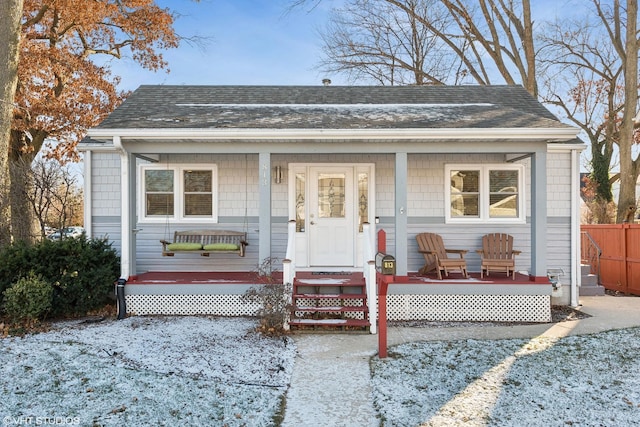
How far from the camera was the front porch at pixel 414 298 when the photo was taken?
682 cm

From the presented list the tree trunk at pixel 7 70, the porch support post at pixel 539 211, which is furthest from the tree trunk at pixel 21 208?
the porch support post at pixel 539 211

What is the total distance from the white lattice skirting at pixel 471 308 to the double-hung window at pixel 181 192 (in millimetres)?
3800

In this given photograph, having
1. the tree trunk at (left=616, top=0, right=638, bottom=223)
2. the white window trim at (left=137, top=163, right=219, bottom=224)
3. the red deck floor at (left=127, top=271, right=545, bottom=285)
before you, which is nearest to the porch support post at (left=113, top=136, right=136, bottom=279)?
the red deck floor at (left=127, top=271, right=545, bottom=285)

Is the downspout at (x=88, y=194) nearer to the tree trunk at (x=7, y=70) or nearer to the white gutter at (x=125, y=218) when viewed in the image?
the white gutter at (x=125, y=218)

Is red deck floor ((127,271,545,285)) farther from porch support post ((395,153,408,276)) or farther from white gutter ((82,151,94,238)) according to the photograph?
white gutter ((82,151,94,238))

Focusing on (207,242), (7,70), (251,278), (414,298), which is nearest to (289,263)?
(251,278)

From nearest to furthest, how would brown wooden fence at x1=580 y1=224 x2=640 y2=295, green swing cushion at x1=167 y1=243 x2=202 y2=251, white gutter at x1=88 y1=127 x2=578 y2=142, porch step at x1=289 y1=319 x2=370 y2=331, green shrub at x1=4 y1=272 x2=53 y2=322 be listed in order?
porch step at x1=289 y1=319 x2=370 y2=331 < green shrub at x1=4 y1=272 x2=53 y2=322 < white gutter at x1=88 y1=127 x2=578 y2=142 < green swing cushion at x1=167 y1=243 x2=202 y2=251 < brown wooden fence at x1=580 y1=224 x2=640 y2=295

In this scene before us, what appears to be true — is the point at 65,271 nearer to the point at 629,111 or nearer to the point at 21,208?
the point at 21,208

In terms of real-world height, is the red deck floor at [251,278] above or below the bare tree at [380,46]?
below

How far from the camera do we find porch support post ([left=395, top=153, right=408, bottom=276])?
270 inches

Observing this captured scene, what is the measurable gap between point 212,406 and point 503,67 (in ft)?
54.8

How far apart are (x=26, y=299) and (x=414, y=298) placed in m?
5.56

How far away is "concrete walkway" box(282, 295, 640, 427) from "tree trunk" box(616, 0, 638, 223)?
661 centimetres

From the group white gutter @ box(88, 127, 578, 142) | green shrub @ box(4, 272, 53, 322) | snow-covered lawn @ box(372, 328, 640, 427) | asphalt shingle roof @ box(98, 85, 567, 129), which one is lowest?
snow-covered lawn @ box(372, 328, 640, 427)
